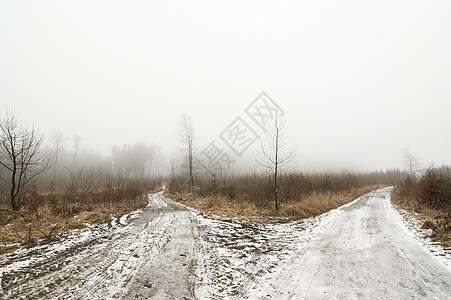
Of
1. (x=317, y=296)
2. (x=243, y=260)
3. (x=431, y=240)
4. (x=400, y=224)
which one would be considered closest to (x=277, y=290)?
(x=317, y=296)

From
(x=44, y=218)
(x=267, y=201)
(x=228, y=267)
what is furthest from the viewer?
(x=267, y=201)

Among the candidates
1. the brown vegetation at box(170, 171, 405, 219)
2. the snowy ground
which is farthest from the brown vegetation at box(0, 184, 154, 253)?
the brown vegetation at box(170, 171, 405, 219)

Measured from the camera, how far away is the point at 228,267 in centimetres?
384

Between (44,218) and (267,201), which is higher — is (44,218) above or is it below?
above

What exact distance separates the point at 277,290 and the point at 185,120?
21.3m

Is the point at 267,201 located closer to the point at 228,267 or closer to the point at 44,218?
the point at 228,267

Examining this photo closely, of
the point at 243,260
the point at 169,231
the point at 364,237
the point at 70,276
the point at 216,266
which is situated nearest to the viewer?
the point at 70,276

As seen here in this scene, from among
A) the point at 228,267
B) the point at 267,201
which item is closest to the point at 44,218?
the point at 228,267

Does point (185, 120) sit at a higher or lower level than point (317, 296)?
higher

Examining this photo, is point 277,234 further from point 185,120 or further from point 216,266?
point 185,120

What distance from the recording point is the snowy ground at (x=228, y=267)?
296 centimetres

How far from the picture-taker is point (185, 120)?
74.5 feet

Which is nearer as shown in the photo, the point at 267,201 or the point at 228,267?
the point at 228,267

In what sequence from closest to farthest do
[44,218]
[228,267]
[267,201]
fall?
[228,267], [44,218], [267,201]
